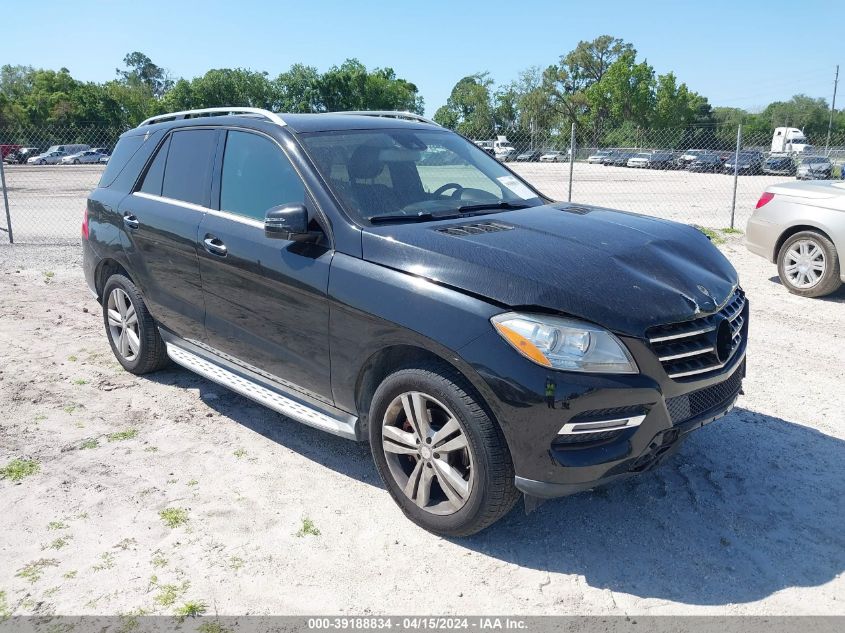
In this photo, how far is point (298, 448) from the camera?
14.4 ft

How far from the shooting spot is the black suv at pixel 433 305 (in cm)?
294

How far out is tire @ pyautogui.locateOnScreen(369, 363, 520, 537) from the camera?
3.02m

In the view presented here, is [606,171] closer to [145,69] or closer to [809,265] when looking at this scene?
[809,265]

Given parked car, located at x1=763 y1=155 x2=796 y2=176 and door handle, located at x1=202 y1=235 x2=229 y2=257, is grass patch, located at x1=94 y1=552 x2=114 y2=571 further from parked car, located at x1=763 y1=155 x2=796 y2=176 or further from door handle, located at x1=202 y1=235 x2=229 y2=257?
parked car, located at x1=763 y1=155 x2=796 y2=176

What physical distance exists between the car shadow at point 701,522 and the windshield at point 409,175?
1.52 m

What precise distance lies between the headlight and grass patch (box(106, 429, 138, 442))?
2796mm

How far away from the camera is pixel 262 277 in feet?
12.9

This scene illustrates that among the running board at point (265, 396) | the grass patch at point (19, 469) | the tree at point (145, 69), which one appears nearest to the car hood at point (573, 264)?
the running board at point (265, 396)

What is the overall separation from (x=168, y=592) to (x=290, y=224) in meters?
1.77

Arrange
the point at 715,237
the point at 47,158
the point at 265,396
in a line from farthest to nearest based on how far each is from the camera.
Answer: the point at 47,158, the point at 715,237, the point at 265,396

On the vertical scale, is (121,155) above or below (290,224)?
above

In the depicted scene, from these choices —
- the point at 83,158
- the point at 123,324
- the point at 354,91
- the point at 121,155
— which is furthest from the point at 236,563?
the point at 354,91

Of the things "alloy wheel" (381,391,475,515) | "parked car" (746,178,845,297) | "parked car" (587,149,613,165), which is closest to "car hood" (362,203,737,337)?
"alloy wheel" (381,391,475,515)

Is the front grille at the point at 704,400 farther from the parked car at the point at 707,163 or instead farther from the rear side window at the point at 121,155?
the parked car at the point at 707,163
